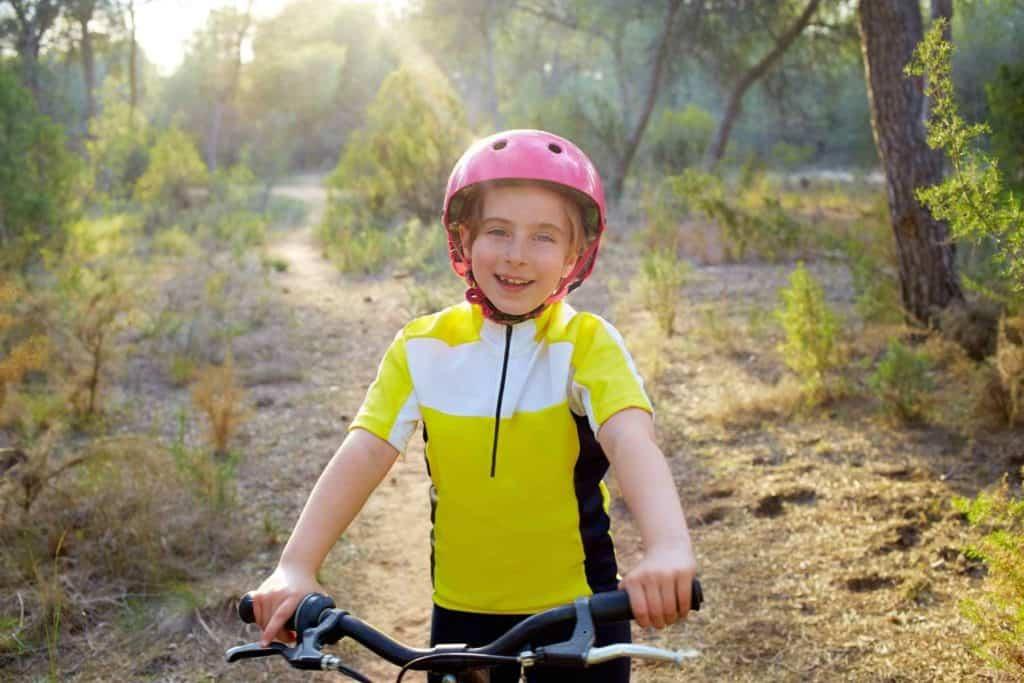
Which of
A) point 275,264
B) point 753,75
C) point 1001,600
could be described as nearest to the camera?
point 1001,600

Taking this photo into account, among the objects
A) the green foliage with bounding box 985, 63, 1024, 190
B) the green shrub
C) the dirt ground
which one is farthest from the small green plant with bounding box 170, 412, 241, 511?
the green shrub

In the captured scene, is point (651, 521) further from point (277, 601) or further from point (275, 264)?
point (275, 264)

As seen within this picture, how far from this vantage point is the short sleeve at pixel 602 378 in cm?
211

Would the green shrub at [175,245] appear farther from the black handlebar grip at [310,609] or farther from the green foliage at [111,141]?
the black handlebar grip at [310,609]

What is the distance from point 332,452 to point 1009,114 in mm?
5554

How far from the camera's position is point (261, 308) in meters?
10.8

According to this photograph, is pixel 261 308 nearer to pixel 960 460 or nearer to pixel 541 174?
pixel 960 460

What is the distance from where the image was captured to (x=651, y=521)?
189cm

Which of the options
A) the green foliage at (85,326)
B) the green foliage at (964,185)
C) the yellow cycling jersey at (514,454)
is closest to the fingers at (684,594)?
the yellow cycling jersey at (514,454)

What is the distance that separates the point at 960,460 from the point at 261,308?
7600 mm

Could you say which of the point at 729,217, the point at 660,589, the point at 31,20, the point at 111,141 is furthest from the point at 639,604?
the point at 31,20

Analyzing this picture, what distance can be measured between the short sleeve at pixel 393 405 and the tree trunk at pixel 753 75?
14076mm

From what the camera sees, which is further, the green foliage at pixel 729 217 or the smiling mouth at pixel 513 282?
the green foliage at pixel 729 217

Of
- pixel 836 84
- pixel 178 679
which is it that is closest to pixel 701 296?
pixel 178 679
